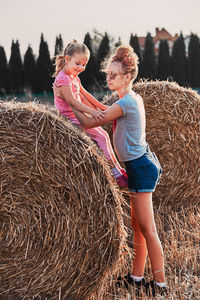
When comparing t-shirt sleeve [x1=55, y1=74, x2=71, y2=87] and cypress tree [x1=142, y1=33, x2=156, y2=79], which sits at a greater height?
t-shirt sleeve [x1=55, y1=74, x2=71, y2=87]

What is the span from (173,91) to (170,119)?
0.33 metres

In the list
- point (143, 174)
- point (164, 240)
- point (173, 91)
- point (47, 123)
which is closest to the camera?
point (47, 123)

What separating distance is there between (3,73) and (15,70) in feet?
2.09

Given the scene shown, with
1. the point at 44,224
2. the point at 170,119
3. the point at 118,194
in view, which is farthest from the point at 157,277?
the point at 170,119

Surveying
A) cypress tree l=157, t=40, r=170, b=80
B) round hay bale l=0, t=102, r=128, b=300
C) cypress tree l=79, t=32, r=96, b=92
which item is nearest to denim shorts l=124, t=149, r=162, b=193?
round hay bale l=0, t=102, r=128, b=300

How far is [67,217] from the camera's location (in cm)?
307

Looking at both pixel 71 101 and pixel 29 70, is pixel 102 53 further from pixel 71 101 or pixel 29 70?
pixel 71 101

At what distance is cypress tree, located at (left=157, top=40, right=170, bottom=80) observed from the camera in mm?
20547

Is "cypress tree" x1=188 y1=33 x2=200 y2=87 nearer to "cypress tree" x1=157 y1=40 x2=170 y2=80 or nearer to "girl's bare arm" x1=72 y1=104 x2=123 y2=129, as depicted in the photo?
"cypress tree" x1=157 y1=40 x2=170 y2=80

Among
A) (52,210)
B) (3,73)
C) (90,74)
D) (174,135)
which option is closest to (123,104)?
(52,210)

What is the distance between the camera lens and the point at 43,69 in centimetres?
2058

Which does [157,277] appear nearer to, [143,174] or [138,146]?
[143,174]

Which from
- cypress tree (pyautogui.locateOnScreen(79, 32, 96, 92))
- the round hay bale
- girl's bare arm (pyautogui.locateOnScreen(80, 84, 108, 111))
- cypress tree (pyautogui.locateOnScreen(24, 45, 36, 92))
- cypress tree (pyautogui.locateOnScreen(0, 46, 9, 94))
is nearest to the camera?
the round hay bale

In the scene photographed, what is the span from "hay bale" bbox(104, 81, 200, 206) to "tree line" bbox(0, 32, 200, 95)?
Answer: 50.4 ft
